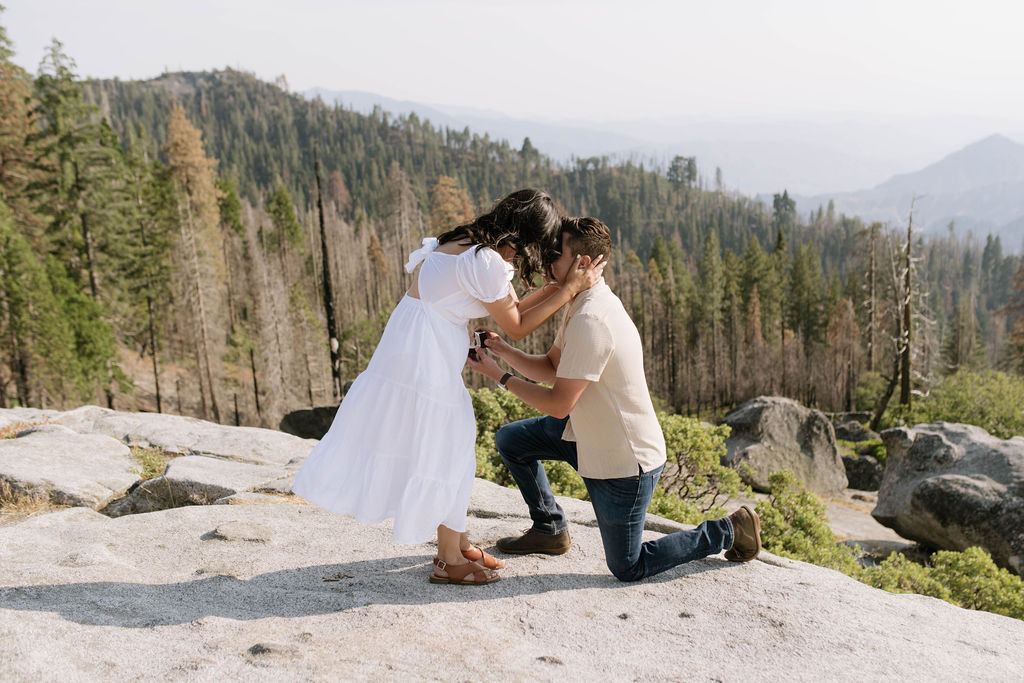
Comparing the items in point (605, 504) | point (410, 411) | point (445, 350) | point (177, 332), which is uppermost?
point (445, 350)

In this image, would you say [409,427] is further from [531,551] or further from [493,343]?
[531,551]

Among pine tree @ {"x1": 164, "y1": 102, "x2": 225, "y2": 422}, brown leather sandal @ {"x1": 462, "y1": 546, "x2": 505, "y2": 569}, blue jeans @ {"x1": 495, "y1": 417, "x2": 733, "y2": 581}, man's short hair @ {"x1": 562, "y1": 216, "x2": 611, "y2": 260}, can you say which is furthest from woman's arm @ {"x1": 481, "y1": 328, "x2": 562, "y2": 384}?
pine tree @ {"x1": 164, "y1": 102, "x2": 225, "y2": 422}

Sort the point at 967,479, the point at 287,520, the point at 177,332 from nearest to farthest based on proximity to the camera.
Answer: the point at 287,520, the point at 967,479, the point at 177,332

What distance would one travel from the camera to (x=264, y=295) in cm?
3872

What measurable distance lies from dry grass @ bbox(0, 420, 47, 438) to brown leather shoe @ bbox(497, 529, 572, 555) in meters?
6.62

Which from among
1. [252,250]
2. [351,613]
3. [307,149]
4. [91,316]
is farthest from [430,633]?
[307,149]

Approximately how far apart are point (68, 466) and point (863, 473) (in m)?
28.6

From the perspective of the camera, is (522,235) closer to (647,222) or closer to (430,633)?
(430,633)

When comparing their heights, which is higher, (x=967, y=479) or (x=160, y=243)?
(x=160, y=243)

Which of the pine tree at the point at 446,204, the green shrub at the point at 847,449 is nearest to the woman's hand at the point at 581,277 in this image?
the green shrub at the point at 847,449

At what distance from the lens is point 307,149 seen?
161625 millimetres

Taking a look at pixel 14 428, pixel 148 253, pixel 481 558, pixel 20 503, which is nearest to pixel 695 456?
pixel 481 558

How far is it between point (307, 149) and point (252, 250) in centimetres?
12073

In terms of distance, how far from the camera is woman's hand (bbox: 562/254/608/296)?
4004 mm
